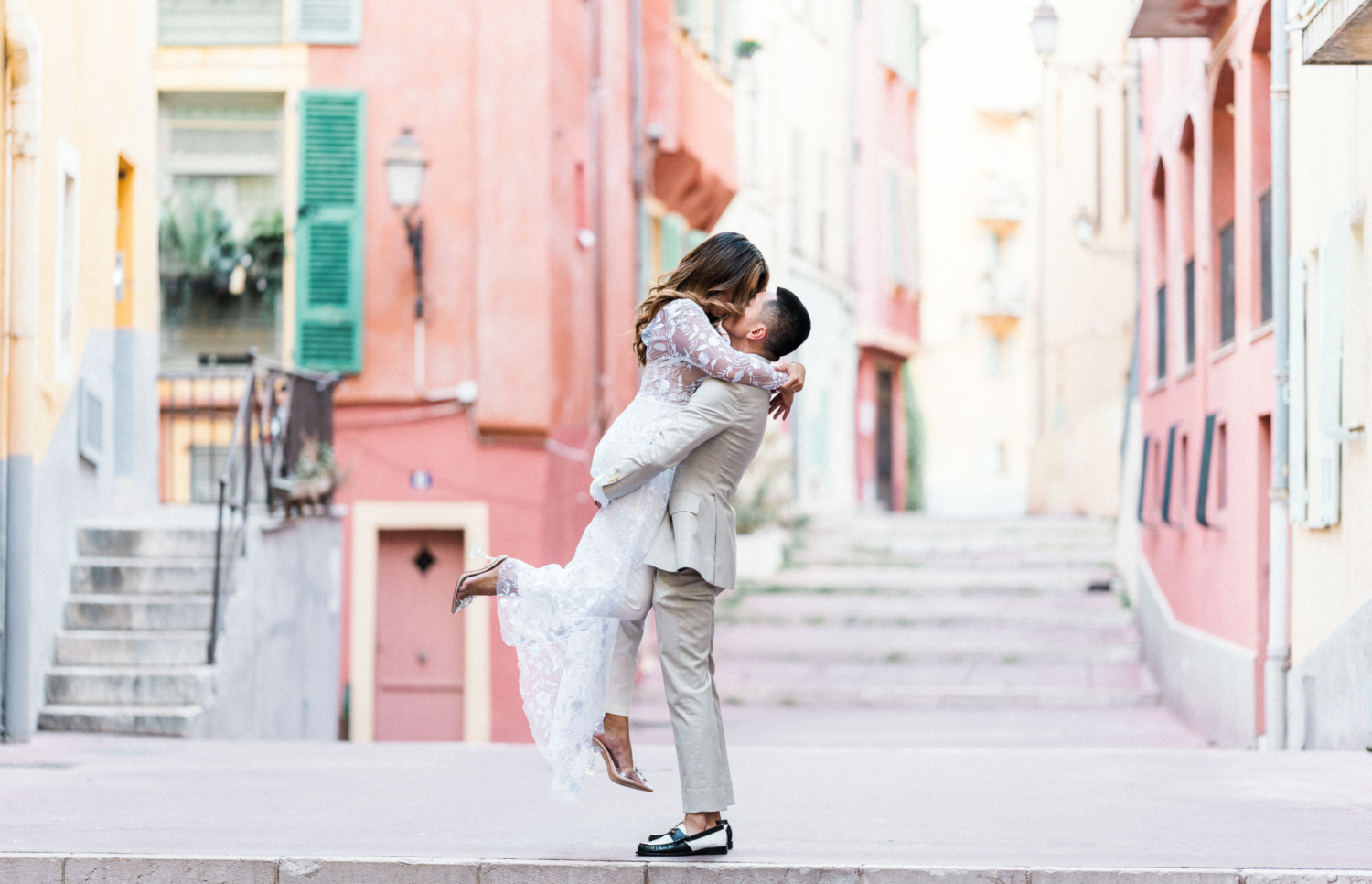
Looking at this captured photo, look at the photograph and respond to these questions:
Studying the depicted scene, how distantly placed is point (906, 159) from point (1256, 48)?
2538 centimetres

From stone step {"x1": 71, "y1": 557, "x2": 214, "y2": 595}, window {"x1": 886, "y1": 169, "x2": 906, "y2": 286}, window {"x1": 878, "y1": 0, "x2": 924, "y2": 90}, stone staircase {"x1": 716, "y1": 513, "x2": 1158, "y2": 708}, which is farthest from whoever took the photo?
window {"x1": 878, "y1": 0, "x2": 924, "y2": 90}

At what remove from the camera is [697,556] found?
5488 mm

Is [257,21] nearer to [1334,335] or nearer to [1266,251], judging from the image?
[1266,251]

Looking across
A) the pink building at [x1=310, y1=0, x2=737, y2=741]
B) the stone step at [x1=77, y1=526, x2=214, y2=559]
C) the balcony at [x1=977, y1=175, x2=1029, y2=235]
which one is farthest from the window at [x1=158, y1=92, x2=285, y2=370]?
the balcony at [x1=977, y1=175, x2=1029, y2=235]

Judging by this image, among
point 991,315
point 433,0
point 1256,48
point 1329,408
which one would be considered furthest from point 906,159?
point 1329,408

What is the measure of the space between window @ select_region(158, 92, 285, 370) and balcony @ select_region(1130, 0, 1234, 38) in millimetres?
7401

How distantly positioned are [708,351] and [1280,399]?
634 cm

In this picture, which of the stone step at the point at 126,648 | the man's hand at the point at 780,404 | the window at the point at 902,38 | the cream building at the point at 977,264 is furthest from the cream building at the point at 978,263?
the man's hand at the point at 780,404

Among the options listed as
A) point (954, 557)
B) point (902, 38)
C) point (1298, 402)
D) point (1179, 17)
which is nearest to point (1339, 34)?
point (1298, 402)

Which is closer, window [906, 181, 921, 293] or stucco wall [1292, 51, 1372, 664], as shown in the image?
stucco wall [1292, 51, 1372, 664]

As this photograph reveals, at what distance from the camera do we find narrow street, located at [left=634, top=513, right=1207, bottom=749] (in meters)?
14.2

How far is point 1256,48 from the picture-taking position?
481 inches

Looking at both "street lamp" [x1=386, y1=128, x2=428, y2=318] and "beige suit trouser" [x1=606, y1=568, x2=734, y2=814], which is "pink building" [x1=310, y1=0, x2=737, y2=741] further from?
"beige suit trouser" [x1=606, y1=568, x2=734, y2=814]

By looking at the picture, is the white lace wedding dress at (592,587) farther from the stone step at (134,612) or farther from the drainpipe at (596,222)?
the drainpipe at (596,222)
